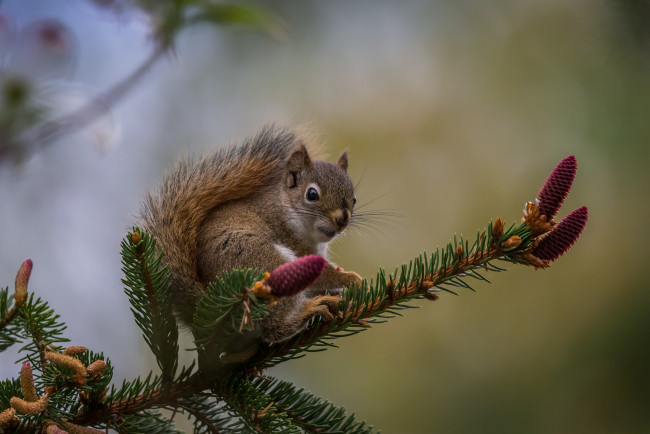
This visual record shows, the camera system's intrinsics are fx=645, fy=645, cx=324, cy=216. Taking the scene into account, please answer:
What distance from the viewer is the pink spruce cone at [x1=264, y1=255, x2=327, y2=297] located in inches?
28.8

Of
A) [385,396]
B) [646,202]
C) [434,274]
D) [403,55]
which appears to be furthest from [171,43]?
[403,55]

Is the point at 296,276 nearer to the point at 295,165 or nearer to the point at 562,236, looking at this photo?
the point at 562,236

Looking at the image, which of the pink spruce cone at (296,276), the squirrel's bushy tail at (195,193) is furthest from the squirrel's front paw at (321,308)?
the pink spruce cone at (296,276)

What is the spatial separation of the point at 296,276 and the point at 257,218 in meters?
0.67

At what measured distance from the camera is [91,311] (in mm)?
3096

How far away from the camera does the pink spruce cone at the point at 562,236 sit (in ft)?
2.89

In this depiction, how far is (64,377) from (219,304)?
0.22 m

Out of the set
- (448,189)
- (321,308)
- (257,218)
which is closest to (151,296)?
(321,308)

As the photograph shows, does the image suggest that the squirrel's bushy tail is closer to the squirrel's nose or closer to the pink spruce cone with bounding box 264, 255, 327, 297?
the squirrel's nose

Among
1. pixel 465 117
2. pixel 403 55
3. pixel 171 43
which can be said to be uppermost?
pixel 403 55

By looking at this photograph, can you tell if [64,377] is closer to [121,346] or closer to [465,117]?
[121,346]

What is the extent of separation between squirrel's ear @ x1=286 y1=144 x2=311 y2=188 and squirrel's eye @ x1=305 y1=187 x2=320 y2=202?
1.8 inches

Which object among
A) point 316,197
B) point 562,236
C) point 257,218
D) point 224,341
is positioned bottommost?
point 224,341

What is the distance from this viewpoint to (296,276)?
0.75m
